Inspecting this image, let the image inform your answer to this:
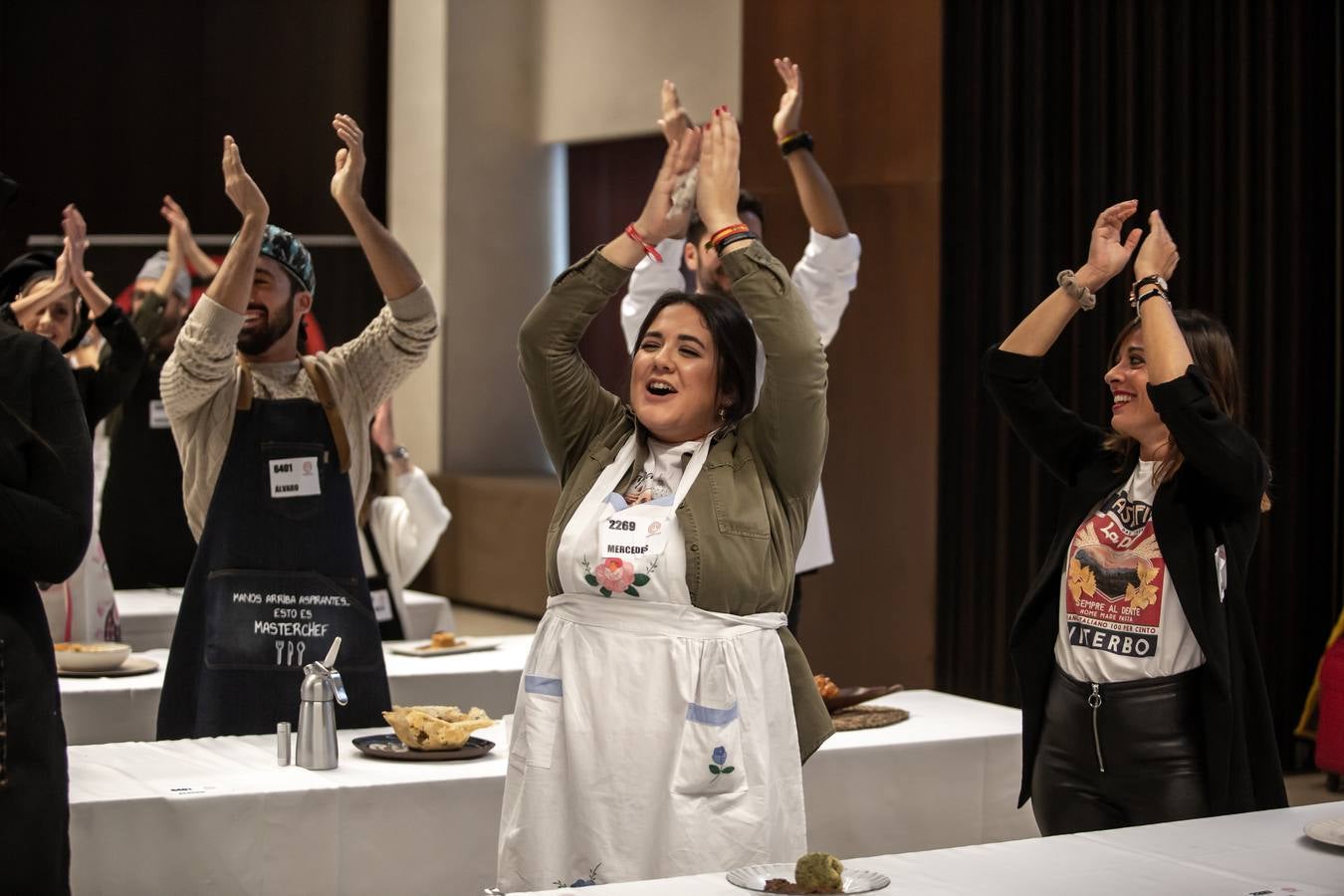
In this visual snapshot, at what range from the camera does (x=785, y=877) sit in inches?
76.5

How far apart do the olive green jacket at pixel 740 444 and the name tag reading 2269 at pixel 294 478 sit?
0.96 metres

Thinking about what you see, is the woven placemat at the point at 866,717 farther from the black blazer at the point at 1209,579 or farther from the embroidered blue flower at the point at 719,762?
the embroidered blue flower at the point at 719,762

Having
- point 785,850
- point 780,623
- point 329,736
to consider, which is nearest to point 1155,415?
point 780,623

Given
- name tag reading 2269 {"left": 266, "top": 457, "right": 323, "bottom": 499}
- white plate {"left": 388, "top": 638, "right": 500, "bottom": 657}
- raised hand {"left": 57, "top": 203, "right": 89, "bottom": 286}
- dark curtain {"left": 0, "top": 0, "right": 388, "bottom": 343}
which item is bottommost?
white plate {"left": 388, "top": 638, "right": 500, "bottom": 657}

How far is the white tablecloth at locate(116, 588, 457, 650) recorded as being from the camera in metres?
5.10

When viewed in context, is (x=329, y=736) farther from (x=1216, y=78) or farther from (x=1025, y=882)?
(x=1216, y=78)

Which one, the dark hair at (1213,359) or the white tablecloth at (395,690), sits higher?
the dark hair at (1213,359)

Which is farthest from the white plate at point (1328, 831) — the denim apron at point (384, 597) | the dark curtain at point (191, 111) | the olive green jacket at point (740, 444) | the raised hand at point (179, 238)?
the dark curtain at point (191, 111)

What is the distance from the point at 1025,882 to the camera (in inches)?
78.5

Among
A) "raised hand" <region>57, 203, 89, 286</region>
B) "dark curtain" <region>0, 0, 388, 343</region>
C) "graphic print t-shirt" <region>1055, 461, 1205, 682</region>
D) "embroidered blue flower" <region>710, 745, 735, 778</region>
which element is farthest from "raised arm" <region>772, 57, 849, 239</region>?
"dark curtain" <region>0, 0, 388, 343</region>

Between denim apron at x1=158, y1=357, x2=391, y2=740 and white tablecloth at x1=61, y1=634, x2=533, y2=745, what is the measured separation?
0.39 feet

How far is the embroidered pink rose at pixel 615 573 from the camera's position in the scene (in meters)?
2.33

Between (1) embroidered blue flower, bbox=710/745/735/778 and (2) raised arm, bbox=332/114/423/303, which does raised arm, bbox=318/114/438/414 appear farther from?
(1) embroidered blue flower, bbox=710/745/735/778

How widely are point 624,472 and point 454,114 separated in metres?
8.46
